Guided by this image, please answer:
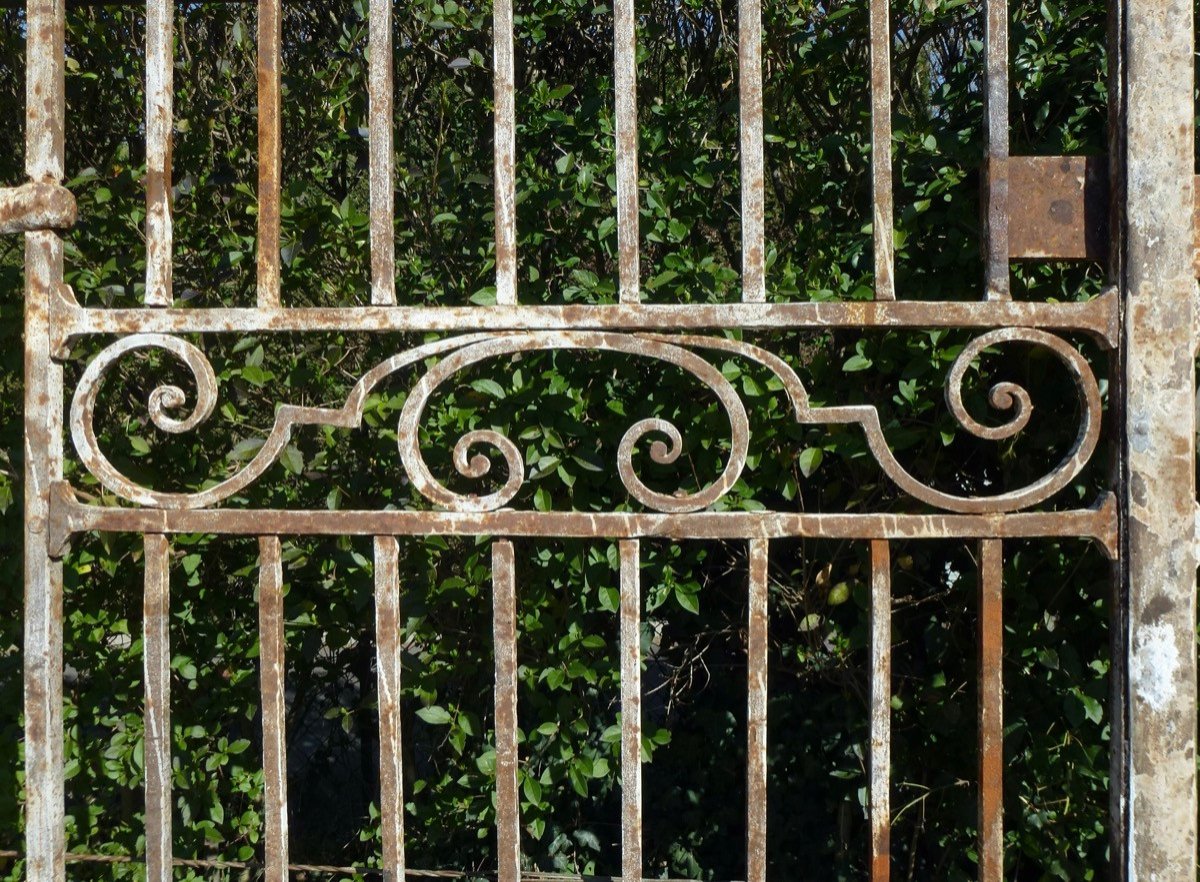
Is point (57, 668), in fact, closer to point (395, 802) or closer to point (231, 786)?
point (395, 802)

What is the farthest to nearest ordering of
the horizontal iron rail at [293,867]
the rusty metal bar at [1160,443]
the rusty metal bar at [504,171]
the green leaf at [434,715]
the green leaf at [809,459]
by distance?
1. the horizontal iron rail at [293,867]
2. the green leaf at [434,715]
3. the green leaf at [809,459]
4. the rusty metal bar at [504,171]
5. the rusty metal bar at [1160,443]

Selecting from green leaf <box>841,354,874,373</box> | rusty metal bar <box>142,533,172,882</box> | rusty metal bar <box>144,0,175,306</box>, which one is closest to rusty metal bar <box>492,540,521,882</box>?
rusty metal bar <box>142,533,172,882</box>

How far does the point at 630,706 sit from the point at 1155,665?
2.10 ft

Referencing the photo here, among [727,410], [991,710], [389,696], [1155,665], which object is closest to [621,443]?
[727,410]

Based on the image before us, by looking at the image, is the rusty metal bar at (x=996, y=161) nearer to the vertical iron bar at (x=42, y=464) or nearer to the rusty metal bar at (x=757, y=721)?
the rusty metal bar at (x=757, y=721)

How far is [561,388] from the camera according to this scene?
1.98 meters

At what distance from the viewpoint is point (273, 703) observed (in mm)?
1437

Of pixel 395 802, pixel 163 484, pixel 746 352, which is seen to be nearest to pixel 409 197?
pixel 163 484

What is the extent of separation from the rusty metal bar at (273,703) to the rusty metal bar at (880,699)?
0.77 meters

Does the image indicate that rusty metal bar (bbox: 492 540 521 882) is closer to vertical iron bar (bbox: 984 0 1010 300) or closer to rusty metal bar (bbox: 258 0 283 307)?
rusty metal bar (bbox: 258 0 283 307)

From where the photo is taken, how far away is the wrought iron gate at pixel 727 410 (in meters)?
1.30

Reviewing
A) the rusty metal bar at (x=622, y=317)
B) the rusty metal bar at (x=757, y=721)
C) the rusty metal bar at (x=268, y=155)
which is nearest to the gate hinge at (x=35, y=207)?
the rusty metal bar at (x=622, y=317)

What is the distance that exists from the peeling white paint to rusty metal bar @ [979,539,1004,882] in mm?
157

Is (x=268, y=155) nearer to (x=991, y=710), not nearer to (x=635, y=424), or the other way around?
(x=635, y=424)
